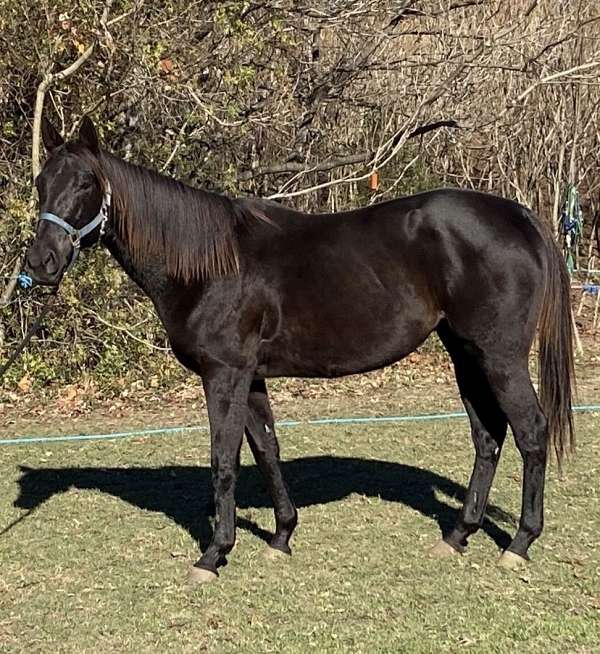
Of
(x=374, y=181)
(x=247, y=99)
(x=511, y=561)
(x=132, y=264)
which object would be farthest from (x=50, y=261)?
(x=374, y=181)

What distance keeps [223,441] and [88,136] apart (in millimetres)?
1471

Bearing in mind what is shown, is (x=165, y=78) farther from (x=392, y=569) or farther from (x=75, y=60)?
(x=392, y=569)

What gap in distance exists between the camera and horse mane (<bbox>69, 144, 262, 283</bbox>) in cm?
418

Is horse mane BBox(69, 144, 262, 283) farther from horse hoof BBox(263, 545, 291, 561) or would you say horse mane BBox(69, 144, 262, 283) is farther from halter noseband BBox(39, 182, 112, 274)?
horse hoof BBox(263, 545, 291, 561)

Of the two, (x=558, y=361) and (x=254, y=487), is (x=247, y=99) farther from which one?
(x=558, y=361)

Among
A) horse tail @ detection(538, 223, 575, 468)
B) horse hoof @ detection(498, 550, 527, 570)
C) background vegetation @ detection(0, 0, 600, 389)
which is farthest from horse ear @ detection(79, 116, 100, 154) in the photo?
background vegetation @ detection(0, 0, 600, 389)

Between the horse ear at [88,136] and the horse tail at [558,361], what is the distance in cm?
206

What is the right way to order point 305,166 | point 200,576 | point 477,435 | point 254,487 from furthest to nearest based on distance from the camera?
point 305,166
point 254,487
point 477,435
point 200,576

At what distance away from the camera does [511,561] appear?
4.27 meters

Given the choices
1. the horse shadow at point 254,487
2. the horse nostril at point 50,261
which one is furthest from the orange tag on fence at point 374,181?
the horse nostril at point 50,261

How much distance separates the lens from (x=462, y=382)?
15.3ft

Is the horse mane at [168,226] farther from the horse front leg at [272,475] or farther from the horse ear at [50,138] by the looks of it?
the horse front leg at [272,475]

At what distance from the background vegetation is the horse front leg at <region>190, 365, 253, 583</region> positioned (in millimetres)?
4286

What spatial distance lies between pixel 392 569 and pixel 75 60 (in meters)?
5.58
